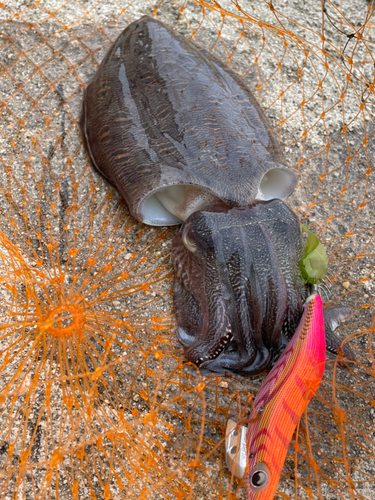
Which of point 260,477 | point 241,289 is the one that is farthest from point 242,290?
point 260,477

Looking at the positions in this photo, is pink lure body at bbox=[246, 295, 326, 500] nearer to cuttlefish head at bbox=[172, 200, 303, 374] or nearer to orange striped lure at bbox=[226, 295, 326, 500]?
orange striped lure at bbox=[226, 295, 326, 500]

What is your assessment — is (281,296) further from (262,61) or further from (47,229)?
(262,61)

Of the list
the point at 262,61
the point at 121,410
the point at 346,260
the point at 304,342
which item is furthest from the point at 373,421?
the point at 262,61

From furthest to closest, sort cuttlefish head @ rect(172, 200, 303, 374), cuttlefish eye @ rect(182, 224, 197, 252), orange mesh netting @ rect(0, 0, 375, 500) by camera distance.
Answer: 1. cuttlefish eye @ rect(182, 224, 197, 252)
2. cuttlefish head @ rect(172, 200, 303, 374)
3. orange mesh netting @ rect(0, 0, 375, 500)

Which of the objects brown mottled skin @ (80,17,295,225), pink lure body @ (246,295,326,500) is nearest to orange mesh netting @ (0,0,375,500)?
pink lure body @ (246,295,326,500)

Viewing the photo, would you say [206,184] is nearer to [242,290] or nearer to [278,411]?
[242,290]
